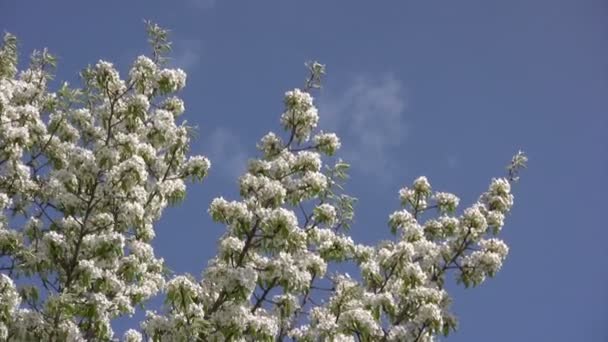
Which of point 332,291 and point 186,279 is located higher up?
point 332,291

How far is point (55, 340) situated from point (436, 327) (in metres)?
7.52

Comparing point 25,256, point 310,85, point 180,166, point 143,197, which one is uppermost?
point 310,85

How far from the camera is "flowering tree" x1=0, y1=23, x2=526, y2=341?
1545 cm

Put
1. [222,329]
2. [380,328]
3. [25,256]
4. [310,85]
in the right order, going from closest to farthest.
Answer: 1. [222,329]
2. [25,256]
3. [380,328]
4. [310,85]

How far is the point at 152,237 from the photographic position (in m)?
17.6

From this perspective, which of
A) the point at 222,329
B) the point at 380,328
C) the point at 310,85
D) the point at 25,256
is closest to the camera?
the point at 222,329

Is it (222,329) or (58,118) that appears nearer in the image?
(222,329)

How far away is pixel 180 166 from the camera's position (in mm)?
18109

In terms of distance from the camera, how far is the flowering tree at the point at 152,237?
15445 millimetres

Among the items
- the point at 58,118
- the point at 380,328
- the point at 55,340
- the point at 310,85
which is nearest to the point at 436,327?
the point at 380,328

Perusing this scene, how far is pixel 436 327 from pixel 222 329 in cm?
473

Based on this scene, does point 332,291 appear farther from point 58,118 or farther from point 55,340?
point 58,118

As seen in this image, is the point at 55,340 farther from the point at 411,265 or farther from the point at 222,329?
the point at 411,265

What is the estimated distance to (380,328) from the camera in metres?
17.3
